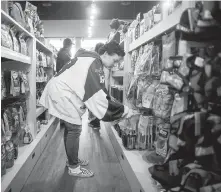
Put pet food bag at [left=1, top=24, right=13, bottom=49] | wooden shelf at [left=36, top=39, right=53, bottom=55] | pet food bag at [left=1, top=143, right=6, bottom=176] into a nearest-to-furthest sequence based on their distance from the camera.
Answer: pet food bag at [left=1, top=143, right=6, bottom=176] → pet food bag at [left=1, top=24, right=13, bottom=49] → wooden shelf at [left=36, top=39, right=53, bottom=55]

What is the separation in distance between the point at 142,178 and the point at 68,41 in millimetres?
3254

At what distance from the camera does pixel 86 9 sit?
25.2 ft

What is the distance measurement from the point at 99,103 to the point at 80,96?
0.22m

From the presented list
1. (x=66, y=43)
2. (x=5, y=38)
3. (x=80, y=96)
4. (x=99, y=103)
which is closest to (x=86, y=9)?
(x=66, y=43)

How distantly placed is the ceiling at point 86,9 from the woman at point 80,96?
5259 mm

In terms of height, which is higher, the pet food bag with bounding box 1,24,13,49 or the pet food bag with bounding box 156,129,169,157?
the pet food bag with bounding box 1,24,13,49

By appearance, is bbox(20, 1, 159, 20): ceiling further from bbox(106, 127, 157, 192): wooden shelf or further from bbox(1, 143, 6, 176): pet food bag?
bbox(1, 143, 6, 176): pet food bag

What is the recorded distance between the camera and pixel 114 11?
770 centimetres

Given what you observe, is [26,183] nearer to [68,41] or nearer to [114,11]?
[68,41]

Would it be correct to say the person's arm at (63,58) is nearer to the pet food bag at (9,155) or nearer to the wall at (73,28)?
the pet food bag at (9,155)

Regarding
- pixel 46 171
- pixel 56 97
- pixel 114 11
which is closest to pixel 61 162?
pixel 46 171

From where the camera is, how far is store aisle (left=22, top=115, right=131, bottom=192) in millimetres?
2205

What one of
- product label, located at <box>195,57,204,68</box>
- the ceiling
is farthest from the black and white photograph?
the ceiling

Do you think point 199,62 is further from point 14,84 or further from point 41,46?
point 41,46
